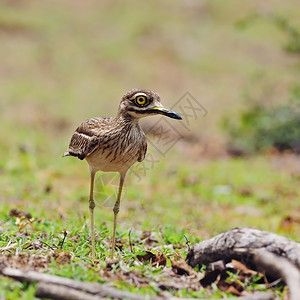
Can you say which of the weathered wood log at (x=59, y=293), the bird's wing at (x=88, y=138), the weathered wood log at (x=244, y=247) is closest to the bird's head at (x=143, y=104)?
the bird's wing at (x=88, y=138)

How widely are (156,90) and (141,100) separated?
11.4 metres

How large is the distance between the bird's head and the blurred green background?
5.32ft

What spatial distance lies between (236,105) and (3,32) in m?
8.47

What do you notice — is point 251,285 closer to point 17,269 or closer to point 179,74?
point 17,269

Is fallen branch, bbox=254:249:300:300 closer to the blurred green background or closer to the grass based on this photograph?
the grass

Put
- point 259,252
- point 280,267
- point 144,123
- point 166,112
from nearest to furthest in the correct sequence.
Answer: point 280,267 < point 259,252 < point 166,112 < point 144,123

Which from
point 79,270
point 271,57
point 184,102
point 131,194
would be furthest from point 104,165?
point 271,57

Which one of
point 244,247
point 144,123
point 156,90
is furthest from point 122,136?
point 156,90

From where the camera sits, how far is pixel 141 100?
3.85 metres

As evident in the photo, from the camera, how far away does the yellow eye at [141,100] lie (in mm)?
3838

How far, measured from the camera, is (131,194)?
769 cm

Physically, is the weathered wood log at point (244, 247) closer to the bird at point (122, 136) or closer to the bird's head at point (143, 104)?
the bird at point (122, 136)

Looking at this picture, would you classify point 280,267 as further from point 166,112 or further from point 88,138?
point 88,138

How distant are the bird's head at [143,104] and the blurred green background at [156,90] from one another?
162 centimetres
